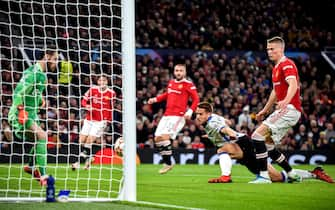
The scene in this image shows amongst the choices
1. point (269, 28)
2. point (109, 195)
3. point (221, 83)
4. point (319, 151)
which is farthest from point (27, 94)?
point (269, 28)

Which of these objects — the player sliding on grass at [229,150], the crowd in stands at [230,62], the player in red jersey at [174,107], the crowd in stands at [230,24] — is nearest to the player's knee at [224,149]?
the player sliding on grass at [229,150]

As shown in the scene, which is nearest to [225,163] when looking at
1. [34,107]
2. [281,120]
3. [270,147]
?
[270,147]

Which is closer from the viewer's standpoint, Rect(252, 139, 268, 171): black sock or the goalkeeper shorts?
the goalkeeper shorts

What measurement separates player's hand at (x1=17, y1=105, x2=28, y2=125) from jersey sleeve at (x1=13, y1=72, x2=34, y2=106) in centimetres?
7

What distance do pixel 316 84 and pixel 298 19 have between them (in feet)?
15.3

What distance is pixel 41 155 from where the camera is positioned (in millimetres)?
10297

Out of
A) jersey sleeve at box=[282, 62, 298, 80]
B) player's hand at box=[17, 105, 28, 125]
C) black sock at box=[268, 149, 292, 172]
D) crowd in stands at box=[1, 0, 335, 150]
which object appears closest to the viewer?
player's hand at box=[17, 105, 28, 125]

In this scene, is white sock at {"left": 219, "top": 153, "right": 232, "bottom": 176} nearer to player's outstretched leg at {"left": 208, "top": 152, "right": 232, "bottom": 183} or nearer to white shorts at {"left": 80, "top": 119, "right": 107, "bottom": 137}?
player's outstretched leg at {"left": 208, "top": 152, "right": 232, "bottom": 183}

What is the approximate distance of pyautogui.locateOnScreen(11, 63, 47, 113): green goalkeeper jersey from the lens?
412 inches

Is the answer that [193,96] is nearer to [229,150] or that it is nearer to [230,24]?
[229,150]

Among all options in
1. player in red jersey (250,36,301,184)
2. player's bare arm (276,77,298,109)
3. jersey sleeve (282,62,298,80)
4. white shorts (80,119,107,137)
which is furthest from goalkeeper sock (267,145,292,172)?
white shorts (80,119,107,137)

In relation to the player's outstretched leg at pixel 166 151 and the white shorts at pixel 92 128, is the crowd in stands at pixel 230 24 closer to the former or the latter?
the white shorts at pixel 92 128

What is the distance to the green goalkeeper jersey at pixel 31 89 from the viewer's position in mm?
10469

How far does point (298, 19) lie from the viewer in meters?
28.8
